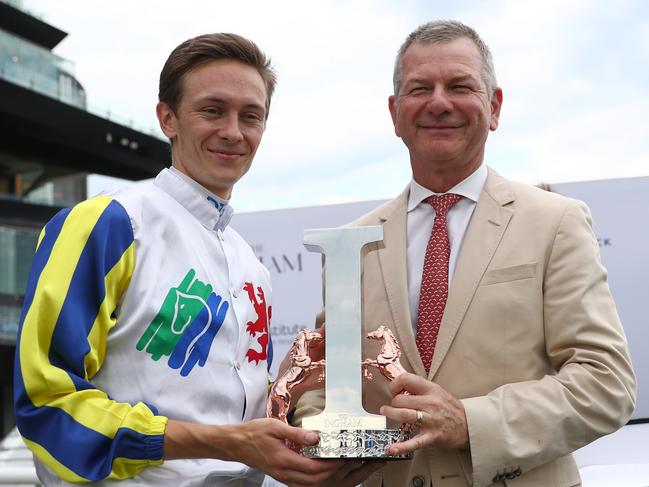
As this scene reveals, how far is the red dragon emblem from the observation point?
2.16 metres

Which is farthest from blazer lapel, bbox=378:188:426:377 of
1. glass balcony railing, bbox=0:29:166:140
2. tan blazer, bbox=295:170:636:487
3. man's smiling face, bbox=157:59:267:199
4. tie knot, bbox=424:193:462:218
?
glass balcony railing, bbox=0:29:166:140

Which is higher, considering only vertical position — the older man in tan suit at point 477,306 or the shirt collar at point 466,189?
the shirt collar at point 466,189

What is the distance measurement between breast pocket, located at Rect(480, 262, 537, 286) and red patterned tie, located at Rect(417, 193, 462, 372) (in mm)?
120

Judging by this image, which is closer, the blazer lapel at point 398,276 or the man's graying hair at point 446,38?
the blazer lapel at point 398,276

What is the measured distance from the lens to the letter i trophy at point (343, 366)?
172 centimetres

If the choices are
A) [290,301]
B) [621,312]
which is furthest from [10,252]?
[621,312]

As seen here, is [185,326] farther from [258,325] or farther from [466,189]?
[466,189]

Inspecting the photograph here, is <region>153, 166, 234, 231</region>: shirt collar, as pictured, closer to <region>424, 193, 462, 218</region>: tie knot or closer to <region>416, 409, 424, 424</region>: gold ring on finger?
<region>424, 193, 462, 218</region>: tie knot

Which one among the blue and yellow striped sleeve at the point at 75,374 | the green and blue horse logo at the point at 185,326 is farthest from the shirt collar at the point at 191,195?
the blue and yellow striped sleeve at the point at 75,374

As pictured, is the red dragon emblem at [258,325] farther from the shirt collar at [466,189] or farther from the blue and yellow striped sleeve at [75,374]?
the shirt collar at [466,189]

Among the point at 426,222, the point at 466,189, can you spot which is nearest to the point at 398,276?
the point at 426,222

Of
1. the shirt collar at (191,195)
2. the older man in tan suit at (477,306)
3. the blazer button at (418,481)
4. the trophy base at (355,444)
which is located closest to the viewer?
the trophy base at (355,444)

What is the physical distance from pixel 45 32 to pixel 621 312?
20.3m

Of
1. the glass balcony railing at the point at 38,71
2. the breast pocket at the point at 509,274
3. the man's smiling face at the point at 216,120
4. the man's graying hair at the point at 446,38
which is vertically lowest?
the breast pocket at the point at 509,274
